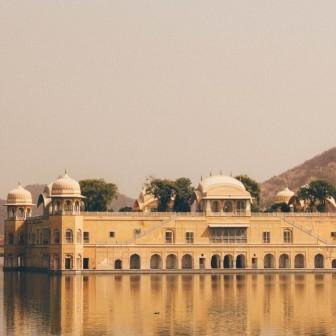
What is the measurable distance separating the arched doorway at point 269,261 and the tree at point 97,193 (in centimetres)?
1689

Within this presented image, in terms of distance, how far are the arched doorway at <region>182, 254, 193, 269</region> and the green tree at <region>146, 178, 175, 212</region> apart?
10659 mm

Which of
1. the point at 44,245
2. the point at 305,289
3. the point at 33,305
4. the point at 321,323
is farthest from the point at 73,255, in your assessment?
the point at 321,323

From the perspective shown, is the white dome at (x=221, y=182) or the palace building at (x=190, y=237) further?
the white dome at (x=221, y=182)

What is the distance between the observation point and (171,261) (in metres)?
98.7

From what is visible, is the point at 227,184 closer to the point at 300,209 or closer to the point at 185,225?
the point at 185,225

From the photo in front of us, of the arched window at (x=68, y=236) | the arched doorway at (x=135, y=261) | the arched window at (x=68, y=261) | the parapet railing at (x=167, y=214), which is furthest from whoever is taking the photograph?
the parapet railing at (x=167, y=214)

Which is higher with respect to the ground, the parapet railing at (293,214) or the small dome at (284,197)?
the small dome at (284,197)

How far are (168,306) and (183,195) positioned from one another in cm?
4923

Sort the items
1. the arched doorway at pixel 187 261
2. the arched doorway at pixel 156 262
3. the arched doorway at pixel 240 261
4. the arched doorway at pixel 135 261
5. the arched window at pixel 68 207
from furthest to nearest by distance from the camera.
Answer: the arched doorway at pixel 240 261
the arched doorway at pixel 187 261
the arched doorway at pixel 156 262
the arched doorway at pixel 135 261
the arched window at pixel 68 207

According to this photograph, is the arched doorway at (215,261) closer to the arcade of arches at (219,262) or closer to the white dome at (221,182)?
the arcade of arches at (219,262)

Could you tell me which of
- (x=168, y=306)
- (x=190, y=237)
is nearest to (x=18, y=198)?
(x=190, y=237)

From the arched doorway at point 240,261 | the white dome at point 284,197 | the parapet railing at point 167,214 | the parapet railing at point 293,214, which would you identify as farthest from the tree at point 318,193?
the arched doorway at point 240,261

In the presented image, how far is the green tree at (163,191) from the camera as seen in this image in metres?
108

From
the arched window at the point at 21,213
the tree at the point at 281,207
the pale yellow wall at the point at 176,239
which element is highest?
the tree at the point at 281,207
